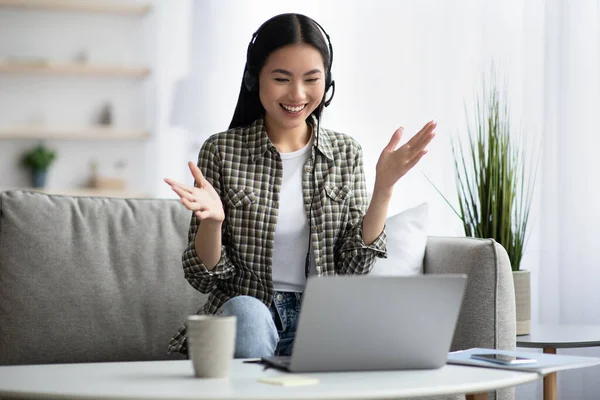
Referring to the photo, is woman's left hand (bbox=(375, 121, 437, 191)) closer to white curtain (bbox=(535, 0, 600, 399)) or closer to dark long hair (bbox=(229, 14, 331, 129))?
dark long hair (bbox=(229, 14, 331, 129))

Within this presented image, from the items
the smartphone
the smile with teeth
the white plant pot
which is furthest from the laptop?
the white plant pot

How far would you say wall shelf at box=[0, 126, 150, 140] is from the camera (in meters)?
4.51

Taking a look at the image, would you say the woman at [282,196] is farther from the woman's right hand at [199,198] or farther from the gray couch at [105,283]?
the gray couch at [105,283]

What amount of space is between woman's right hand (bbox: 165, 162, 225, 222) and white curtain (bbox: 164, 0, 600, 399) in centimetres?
218

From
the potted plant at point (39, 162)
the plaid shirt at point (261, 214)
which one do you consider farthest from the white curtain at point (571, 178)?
the potted plant at point (39, 162)

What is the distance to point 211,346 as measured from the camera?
3.49 feet

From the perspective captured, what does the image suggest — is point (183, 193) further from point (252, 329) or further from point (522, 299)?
point (522, 299)

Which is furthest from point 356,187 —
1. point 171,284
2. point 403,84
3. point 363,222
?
point 403,84

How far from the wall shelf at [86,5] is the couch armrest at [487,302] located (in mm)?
3030

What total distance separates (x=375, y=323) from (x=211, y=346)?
0.22 meters

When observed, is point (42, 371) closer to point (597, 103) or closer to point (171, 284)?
point (171, 284)

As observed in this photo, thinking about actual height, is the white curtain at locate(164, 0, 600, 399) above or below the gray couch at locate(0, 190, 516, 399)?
above

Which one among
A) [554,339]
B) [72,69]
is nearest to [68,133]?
[72,69]

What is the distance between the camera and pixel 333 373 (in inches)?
43.9
